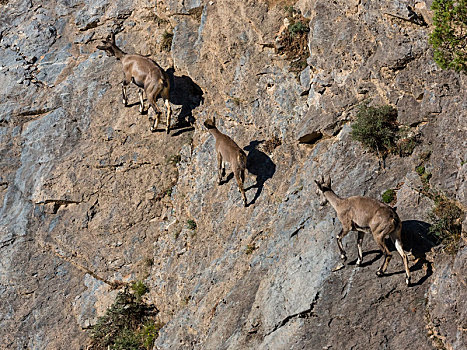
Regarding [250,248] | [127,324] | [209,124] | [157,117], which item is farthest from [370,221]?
[157,117]

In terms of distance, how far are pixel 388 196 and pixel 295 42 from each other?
22.7 ft

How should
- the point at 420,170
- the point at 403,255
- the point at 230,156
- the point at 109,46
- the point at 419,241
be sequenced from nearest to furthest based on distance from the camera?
the point at 403,255, the point at 419,241, the point at 420,170, the point at 230,156, the point at 109,46

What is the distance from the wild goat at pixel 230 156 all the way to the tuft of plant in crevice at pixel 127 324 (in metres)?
4.23

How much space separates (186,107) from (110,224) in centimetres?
465

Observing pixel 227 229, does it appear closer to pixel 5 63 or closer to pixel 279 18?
pixel 279 18

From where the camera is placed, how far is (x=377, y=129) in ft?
49.3

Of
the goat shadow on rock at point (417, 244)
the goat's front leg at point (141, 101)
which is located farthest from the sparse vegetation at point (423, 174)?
the goat's front leg at point (141, 101)

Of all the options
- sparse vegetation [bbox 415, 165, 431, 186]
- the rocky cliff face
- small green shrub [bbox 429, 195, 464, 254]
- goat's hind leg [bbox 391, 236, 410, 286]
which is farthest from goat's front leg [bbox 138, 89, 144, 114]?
small green shrub [bbox 429, 195, 464, 254]

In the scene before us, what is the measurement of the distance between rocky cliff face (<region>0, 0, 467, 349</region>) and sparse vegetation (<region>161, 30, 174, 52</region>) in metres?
0.29

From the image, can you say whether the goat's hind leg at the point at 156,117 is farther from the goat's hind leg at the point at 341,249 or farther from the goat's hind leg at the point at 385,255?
the goat's hind leg at the point at 385,255

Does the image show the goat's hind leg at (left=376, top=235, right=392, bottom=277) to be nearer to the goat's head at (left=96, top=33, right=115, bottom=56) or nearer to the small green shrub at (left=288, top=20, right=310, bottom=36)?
the small green shrub at (left=288, top=20, right=310, bottom=36)

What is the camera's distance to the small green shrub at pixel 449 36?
14.0 metres

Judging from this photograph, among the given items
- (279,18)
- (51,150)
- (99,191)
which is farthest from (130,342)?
(279,18)

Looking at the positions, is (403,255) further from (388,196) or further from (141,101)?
(141,101)
